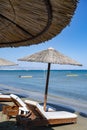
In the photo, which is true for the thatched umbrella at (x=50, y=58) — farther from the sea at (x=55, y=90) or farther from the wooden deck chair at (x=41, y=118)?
the sea at (x=55, y=90)

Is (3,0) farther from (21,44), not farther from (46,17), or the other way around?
(21,44)

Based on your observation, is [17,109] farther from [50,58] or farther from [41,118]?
[50,58]

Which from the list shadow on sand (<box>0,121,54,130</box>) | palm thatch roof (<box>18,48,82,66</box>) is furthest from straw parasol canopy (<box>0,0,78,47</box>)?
palm thatch roof (<box>18,48,82,66</box>)

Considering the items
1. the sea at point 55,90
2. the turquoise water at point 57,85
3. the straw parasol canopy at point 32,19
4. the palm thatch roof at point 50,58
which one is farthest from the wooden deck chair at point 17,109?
the turquoise water at point 57,85

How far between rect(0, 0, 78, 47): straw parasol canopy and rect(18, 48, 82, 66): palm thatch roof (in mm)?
4173

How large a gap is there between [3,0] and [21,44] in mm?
1289

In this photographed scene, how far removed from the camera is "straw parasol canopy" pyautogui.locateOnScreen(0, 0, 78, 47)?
2511 mm

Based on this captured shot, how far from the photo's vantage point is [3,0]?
A: 253 centimetres

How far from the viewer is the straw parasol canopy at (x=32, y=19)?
251cm

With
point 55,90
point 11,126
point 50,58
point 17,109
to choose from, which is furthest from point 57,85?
point 11,126

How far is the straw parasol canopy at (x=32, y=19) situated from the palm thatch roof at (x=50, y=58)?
4173mm

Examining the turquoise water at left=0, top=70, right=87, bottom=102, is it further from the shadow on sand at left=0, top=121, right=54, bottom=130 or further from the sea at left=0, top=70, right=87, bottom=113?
the shadow on sand at left=0, top=121, right=54, bottom=130

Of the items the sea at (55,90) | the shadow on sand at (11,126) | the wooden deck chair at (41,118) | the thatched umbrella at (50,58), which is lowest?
the sea at (55,90)

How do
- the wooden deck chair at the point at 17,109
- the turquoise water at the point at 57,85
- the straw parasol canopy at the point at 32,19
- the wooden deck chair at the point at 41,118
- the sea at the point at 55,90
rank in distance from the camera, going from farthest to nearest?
1. the turquoise water at the point at 57,85
2. the sea at the point at 55,90
3. the wooden deck chair at the point at 17,109
4. the wooden deck chair at the point at 41,118
5. the straw parasol canopy at the point at 32,19
